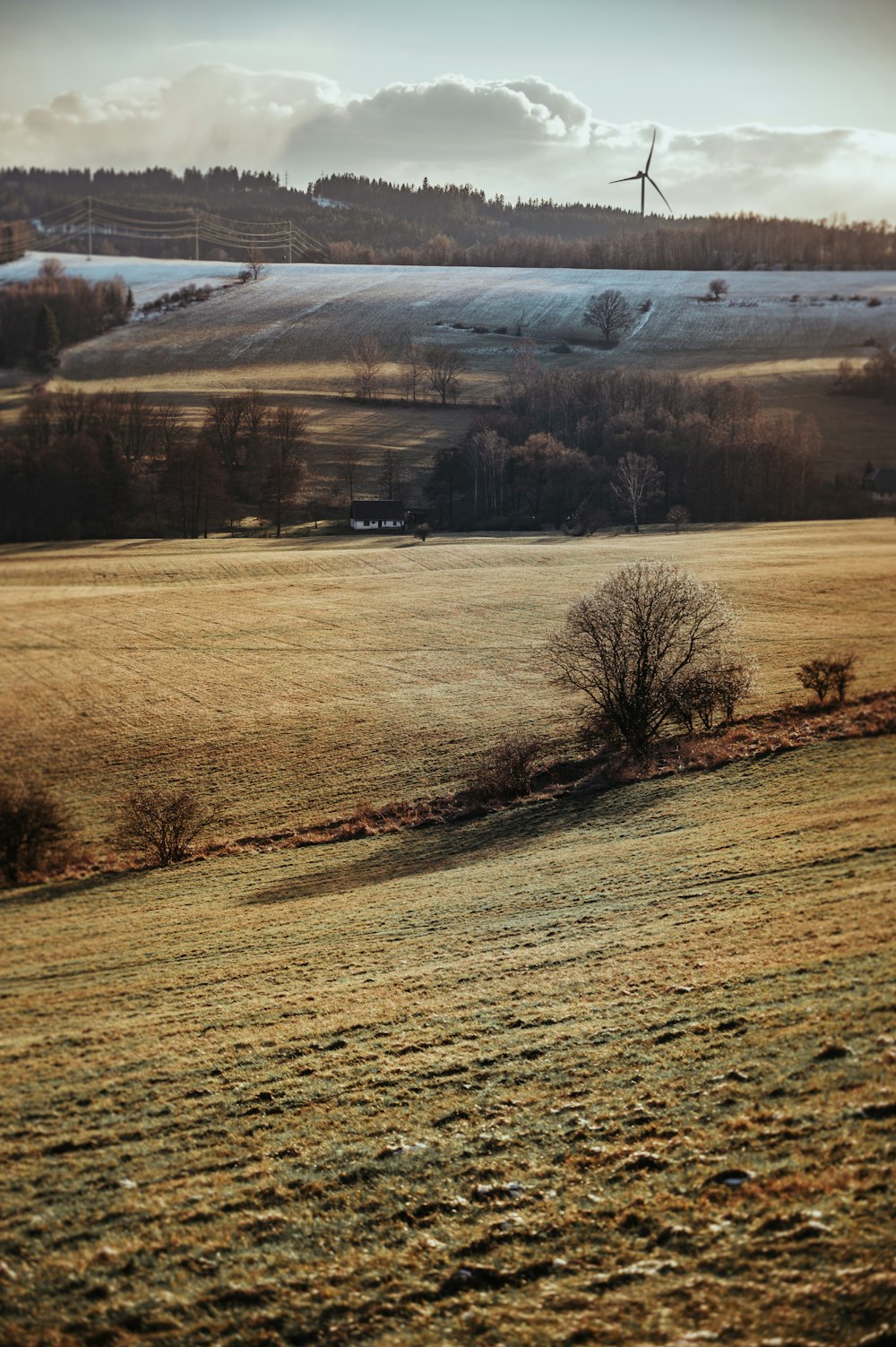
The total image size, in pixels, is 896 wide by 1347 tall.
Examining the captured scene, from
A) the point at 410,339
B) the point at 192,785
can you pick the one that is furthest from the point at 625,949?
the point at 410,339

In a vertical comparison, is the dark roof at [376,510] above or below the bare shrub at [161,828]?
above

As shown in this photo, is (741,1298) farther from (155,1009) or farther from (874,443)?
(874,443)

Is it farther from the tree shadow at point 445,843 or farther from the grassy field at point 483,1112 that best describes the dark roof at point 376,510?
the grassy field at point 483,1112

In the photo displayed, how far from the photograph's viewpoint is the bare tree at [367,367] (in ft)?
468

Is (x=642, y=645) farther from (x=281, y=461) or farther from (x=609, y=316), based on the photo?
(x=609, y=316)

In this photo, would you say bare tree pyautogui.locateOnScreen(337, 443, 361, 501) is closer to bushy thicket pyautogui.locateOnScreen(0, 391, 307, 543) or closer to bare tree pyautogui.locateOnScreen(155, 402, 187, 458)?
bushy thicket pyautogui.locateOnScreen(0, 391, 307, 543)

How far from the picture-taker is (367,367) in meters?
145

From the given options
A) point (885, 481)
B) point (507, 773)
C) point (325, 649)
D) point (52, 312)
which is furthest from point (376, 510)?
point (52, 312)

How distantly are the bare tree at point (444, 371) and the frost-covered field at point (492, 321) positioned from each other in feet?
22.7

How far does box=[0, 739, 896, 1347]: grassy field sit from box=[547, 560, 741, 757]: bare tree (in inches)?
426

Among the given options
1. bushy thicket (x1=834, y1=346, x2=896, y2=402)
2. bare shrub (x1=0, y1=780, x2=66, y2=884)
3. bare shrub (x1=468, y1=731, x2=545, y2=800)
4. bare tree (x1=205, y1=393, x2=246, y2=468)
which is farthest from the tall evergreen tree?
bare shrub (x1=468, y1=731, x2=545, y2=800)

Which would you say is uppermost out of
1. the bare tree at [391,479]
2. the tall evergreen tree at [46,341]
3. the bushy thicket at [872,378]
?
the tall evergreen tree at [46,341]

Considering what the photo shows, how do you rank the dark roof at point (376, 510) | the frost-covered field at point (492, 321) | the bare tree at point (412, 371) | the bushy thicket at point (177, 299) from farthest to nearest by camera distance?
the bushy thicket at point (177, 299) < the frost-covered field at point (492, 321) < the bare tree at point (412, 371) < the dark roof at point (376, 510)

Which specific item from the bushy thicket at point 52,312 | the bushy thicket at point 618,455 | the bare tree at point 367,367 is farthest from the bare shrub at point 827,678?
the bushy thicket at point 52,312
